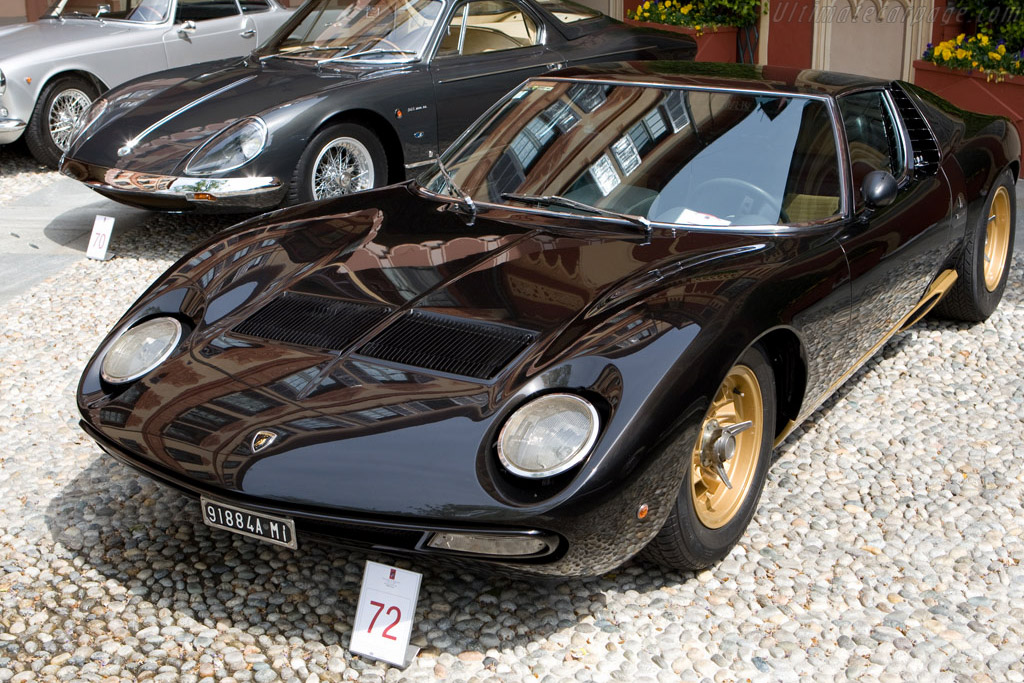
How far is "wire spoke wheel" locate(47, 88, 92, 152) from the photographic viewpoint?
8.29 metres

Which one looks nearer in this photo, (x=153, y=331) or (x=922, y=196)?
(x=153, y=331)

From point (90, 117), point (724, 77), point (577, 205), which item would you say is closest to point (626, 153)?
point (577, 205)

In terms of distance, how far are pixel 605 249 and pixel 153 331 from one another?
1347 mm

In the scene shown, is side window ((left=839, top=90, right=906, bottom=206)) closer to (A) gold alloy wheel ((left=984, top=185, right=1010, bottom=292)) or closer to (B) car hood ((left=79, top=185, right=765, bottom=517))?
(B) car hood ((left=79, top=185, right=765, bottom=517))

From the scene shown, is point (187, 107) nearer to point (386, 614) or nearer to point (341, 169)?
→ point (341, 169)

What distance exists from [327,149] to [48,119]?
10.5 ft

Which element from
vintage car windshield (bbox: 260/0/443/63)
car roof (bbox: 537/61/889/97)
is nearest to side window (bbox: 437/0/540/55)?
vintage car windshield (bbox: 260/0/443/63)

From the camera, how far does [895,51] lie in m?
9.10

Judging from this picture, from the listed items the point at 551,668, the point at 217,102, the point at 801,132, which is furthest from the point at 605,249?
the point at 217,102

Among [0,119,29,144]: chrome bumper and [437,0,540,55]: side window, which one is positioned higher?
[437,0,540,55]: side window

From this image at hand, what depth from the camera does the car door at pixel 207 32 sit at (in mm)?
8633

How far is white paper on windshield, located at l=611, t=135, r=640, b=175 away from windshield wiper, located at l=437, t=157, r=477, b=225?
50cm

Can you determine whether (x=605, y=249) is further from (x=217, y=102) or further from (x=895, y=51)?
(x=895, y=51)

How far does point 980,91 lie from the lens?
750cm
